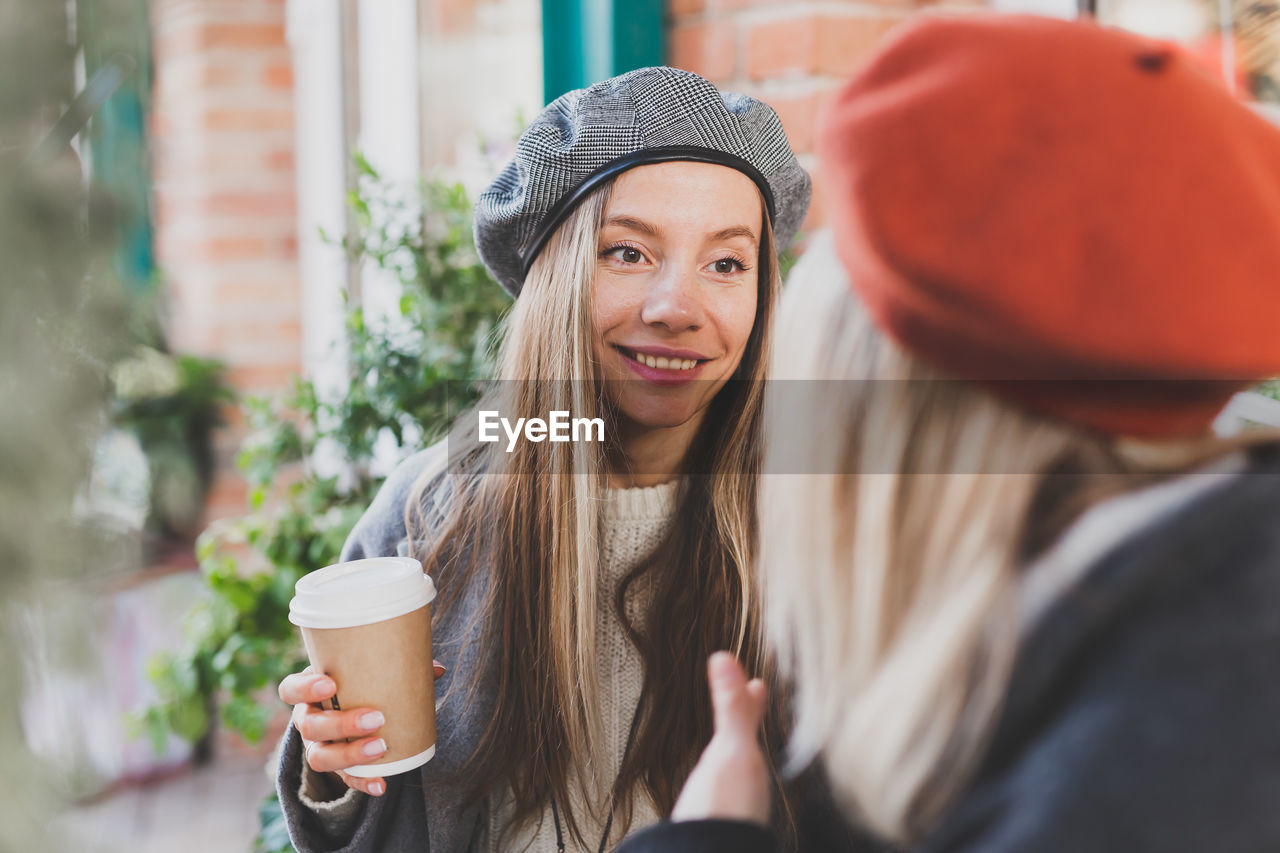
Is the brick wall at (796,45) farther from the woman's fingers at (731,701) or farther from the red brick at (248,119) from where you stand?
the red brick at (248,119)

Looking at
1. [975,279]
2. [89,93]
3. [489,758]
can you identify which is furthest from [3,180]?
[489,758]

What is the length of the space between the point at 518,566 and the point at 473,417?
26 centimetres

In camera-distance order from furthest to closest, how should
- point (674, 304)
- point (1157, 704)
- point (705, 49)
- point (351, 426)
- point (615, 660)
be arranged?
1. point (705, 49)
2. point (351, 426)
3. point (615, 660)
4. point (674, 304)
5. point (1157, 704)

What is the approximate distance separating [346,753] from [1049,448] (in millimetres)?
657

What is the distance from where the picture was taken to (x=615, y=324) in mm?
1097

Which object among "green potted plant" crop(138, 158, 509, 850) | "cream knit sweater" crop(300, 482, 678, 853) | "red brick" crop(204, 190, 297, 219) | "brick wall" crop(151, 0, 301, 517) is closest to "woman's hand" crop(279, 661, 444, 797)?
"cream knit sweater" crop(300, 482, 678, 853)

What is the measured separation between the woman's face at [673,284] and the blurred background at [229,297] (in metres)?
0.41

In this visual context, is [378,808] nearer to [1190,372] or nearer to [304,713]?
[304,713]

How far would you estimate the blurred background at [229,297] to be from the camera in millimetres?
408

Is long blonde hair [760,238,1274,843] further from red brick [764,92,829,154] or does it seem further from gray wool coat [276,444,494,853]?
red brick [764,92,829,154]

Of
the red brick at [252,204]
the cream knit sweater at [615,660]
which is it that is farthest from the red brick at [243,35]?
the cream knit sweater at [615,660]

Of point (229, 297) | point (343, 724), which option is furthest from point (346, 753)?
point (229, 297)

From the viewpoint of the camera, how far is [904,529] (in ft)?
2.02

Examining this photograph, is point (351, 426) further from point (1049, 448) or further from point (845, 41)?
point (1049, 448)
